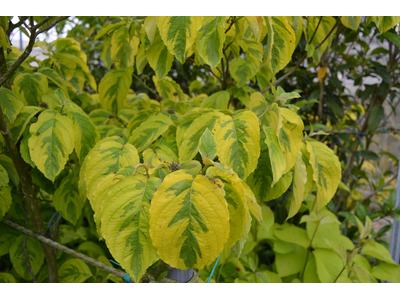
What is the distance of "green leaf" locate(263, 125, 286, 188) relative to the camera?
543 millimetres

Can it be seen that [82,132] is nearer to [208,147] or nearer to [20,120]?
[20,120]

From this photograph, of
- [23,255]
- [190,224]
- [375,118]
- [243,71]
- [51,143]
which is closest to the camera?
[190,224]

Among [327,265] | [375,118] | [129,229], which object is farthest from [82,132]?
[375,118]

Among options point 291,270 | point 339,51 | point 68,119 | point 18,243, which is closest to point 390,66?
point 339,51

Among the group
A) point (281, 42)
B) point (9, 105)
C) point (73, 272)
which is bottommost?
point (73, 272)

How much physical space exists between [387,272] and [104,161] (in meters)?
1.33

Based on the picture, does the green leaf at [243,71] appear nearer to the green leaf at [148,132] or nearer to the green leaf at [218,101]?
the green leaf at [218,101]

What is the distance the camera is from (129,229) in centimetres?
43

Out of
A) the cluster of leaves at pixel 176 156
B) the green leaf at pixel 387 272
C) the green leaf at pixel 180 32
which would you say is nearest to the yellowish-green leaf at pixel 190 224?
the cluster of leaves at pixel 176 156

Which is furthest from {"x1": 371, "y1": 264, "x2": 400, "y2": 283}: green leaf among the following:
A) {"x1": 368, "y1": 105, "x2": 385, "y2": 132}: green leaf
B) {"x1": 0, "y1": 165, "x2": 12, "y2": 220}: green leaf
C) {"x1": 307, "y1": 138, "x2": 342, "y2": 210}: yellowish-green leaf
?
{"x1": 0, "y1": 165, "x2": 12, "y2": 220}: green leaf

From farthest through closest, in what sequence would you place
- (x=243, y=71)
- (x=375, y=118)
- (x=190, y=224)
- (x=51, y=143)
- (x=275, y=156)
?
(x=375, y=118)
(x=243, y=71)
(x=51, y=143)
(x=275, y=156)
(x=190, y=224)

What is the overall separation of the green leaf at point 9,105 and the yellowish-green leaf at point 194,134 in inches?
17.3

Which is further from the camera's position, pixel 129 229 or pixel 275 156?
pixel 275 156

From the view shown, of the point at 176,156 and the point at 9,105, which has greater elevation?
the point at 9,105
